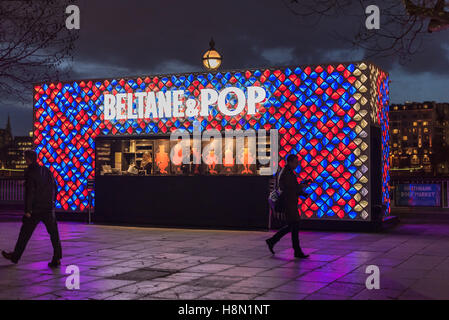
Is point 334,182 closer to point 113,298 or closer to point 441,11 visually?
point 441,11

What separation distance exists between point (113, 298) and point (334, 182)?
772 cm

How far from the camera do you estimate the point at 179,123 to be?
1428 cm

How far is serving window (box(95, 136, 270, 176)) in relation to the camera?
45.3 ft

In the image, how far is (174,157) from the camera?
14797 millimetres

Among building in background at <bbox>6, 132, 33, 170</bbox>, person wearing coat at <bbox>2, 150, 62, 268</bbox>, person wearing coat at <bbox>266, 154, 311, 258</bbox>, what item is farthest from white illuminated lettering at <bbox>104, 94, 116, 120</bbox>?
building in background at <bbox>6, 132, 33, 170</bbox>

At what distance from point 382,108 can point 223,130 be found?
393 cm

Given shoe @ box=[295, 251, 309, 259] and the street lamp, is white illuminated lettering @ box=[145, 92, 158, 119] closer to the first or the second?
the street lamp

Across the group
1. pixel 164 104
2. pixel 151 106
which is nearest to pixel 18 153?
pixel 151 106

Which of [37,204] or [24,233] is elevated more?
[37,204]

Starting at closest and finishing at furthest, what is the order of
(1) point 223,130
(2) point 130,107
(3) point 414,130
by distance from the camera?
(1) point 223,130 < (2) point 130,107 < (3) point 414,130

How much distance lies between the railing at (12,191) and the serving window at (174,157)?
5508 millimetres

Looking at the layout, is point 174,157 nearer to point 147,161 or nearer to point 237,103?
point 147,161

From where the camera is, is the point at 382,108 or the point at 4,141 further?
the point at 4,141
